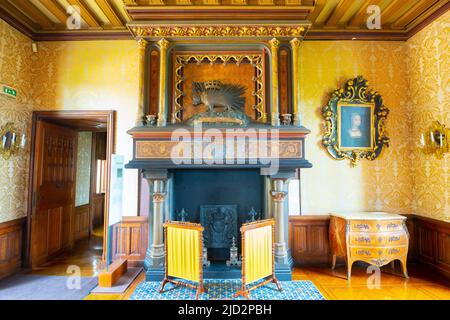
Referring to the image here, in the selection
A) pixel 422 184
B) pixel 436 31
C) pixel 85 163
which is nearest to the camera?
pixel 436 31

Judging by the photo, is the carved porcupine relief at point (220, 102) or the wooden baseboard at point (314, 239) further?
the wooden baseboard at point (314, 239)

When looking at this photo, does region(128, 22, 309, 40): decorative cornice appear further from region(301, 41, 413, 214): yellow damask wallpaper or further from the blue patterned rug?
the blue patterned rug

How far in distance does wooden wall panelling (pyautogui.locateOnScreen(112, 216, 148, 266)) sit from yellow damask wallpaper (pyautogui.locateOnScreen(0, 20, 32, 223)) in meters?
1.42

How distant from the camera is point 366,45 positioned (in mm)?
3893

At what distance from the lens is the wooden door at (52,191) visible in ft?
12.3

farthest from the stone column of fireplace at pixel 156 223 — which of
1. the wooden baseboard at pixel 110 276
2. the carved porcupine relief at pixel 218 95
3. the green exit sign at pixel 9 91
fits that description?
the green exit sign at pixel 9 91

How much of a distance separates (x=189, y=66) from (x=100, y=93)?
146cm

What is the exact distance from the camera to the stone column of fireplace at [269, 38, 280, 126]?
3.20 metres

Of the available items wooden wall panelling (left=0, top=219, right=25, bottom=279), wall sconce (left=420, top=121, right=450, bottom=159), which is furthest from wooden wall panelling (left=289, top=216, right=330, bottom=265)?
wooden wall panelling (left=0, top=219, right=25, bottom=279)

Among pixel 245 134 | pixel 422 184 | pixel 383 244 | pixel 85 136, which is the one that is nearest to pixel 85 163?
pixel 85 136

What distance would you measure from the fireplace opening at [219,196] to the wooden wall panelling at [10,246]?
7.16ft

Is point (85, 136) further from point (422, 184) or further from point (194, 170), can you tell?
point (422, 184)

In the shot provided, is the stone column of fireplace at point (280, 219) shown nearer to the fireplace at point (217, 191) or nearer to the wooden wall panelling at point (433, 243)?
the fireplace at point (217, 191)

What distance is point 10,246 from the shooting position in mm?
3434
